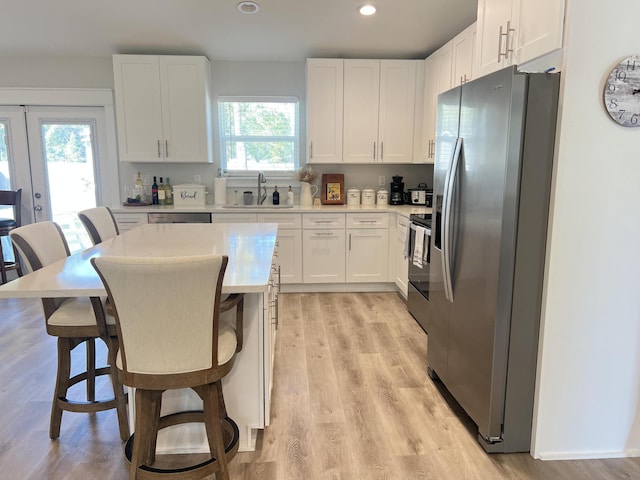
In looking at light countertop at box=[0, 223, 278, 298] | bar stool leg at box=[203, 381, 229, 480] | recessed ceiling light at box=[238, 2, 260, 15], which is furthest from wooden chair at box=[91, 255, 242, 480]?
recessed ceiling light at box=[238, 2, 260, 15]

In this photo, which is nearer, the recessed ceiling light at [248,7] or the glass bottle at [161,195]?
the recessed ceiling light at [248,7]

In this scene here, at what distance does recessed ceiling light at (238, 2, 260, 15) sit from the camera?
3.08m

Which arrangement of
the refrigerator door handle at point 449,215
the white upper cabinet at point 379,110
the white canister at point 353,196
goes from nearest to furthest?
1. the refrigerator door handle at point 449,215
2. the white upper cabinet at point 379,110
3. the white canister at point 353,196

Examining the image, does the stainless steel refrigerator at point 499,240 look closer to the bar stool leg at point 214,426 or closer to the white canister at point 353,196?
the bar stool leg at point 214,426

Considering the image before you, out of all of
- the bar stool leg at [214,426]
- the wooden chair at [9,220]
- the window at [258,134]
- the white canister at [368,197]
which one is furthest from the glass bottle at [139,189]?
the bar stool leg at [214,426]

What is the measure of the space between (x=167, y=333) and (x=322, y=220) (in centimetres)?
302

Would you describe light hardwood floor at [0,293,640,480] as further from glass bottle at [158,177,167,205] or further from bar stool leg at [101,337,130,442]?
glass bottle at [158,177,167,205]

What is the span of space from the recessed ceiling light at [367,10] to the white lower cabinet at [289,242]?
1938 millimetres

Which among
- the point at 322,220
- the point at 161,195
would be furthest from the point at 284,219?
the point at 161,195

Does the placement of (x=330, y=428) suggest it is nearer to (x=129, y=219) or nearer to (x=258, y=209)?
(x=258, y=209)

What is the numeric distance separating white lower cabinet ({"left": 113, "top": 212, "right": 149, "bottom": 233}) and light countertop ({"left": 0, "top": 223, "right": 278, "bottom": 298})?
4.20 ft

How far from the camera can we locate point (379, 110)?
4.46 m

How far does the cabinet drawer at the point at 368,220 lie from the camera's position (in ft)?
14.3

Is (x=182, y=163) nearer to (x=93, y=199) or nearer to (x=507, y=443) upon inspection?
(x=93, y=199)
